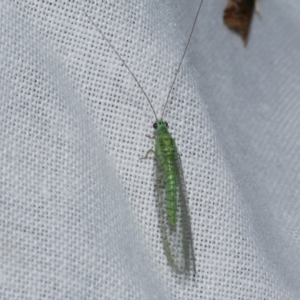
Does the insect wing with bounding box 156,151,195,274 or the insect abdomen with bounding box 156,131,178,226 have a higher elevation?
the insect abdomen with bounding box 156,131,178,226

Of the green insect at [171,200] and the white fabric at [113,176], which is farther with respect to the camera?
the green insect at [171,200]

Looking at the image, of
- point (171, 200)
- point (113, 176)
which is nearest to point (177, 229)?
point (171, 200)

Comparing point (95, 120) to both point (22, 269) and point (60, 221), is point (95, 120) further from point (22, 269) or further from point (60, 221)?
point (22, 269)

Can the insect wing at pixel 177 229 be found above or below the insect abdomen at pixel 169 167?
below

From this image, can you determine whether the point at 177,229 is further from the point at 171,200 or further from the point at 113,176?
the point at 113,176

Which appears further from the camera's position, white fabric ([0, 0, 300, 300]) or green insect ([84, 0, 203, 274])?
green insect ([84, 0, 203, 274])

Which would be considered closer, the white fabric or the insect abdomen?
the white fabric

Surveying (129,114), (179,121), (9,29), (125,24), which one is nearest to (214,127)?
(179,121)

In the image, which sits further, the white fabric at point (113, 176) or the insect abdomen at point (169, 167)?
the insect abdomen at point (169, 167)
